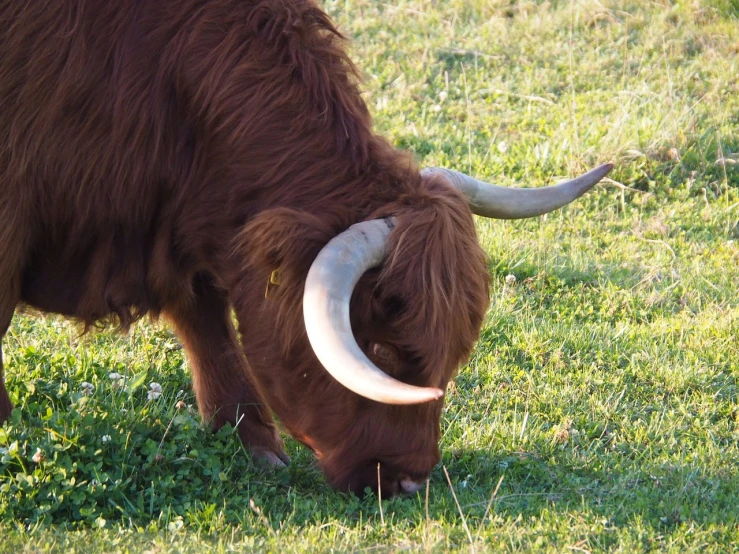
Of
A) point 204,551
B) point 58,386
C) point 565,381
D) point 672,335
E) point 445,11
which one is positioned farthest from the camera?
point 445,11

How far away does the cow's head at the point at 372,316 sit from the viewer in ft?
11.4

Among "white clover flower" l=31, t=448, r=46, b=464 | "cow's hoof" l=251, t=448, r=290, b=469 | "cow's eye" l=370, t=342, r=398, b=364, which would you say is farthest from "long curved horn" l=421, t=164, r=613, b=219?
"white clover flower" l=31, t=448, r=46, b=464

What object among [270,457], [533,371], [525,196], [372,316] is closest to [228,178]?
[372,316]

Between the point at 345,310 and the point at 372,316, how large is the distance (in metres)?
0.28

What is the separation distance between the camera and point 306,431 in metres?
3.77

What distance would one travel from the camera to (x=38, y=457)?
3777mm

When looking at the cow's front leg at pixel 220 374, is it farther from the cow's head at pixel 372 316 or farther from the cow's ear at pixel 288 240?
the cow's ear at pixel 288 240

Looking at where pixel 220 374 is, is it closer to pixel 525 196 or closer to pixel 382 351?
pixel 382 351

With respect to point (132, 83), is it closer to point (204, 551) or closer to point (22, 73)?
point (22, 73)

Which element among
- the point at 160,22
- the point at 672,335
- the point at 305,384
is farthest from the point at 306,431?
the point at 672,335

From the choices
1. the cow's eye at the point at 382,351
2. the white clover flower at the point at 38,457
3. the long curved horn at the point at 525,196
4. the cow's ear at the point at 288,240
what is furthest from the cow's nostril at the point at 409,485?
the white clover flower at the point at 38,457

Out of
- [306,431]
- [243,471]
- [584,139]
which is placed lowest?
[243,471]

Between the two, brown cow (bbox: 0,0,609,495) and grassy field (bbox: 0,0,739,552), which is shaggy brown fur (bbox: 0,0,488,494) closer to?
brown cow (bbox: 0,0,609,495)

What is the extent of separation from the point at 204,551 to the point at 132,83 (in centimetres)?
165
